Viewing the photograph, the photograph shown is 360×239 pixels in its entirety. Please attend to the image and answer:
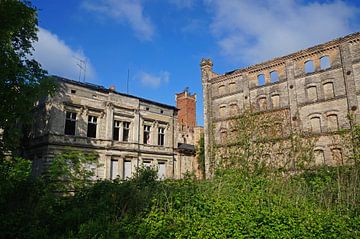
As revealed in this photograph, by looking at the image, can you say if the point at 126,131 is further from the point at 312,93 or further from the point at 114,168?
the point at 312,93

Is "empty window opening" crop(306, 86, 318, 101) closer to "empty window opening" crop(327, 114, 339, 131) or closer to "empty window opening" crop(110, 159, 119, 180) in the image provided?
"empty window opening" crop(327, 114, 339, 131)

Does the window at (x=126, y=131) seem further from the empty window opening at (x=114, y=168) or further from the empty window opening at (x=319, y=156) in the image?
the empty window opening at (x=319, y=156)

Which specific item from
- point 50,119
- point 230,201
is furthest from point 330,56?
point 50,119

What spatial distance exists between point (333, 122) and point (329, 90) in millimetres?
2804

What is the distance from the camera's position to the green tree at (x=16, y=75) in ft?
43.0

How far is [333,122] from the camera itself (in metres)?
25.4

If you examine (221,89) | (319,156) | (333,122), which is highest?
(221,89)

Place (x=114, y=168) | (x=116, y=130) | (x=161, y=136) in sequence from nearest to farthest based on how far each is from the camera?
(x=114, y=168) → (x=116, y=130) → (x=161, y=136)

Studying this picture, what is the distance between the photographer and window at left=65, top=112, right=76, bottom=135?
2514 centimetres

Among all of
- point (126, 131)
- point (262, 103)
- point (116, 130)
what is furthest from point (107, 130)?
Answer: point (262, 103)

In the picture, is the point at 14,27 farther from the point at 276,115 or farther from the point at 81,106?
the point at 276,115

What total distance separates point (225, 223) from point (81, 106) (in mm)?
20461

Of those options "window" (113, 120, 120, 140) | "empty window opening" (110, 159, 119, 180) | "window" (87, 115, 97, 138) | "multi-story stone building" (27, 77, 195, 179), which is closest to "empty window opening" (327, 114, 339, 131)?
"multi-story stone building" (27, 77, 195, 179)

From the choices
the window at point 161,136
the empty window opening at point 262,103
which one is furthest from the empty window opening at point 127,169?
the empty window opening at point 262,103
